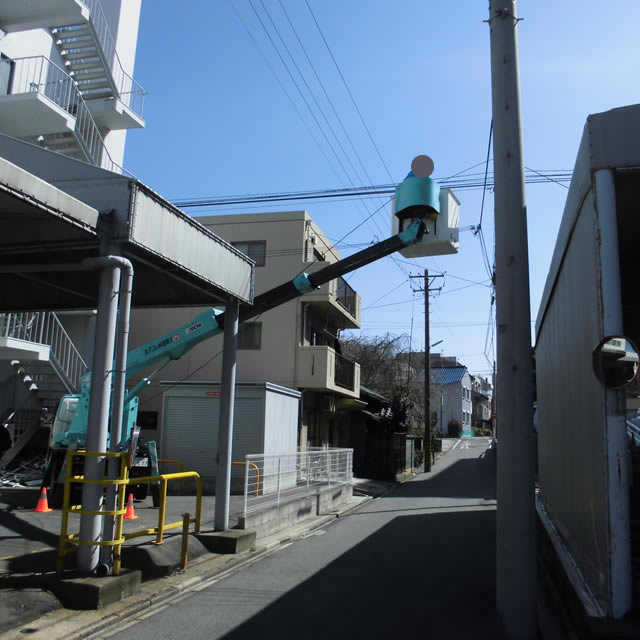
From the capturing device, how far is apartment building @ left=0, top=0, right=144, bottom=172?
50.5 ft

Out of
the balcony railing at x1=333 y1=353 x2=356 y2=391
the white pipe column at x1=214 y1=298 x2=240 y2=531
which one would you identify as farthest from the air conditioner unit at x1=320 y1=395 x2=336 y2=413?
the white pipe column at x1=214 y1=298 x2=240 y2=531

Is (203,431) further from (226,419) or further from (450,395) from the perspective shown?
(450,395)

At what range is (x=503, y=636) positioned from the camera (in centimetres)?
484

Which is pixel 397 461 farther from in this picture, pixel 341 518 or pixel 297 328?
pixel 341 518

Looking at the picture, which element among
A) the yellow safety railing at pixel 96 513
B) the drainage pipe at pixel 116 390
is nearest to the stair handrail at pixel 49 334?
the drainage pipe at pixel 116 390

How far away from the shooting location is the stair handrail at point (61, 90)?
636 inches

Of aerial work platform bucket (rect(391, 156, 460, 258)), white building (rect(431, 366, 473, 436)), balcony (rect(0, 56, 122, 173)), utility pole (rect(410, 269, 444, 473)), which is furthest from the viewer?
white building (rect(431, 366, 473, 436))

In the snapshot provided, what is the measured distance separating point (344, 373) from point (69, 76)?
1471 cm

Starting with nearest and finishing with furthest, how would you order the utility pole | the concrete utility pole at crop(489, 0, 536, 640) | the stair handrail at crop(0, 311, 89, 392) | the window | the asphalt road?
the concrete utility pole at crop(489, 0, 536, 640), the asphalt road, the stair handrail at crop(0, 311, 89, 392), the window, the utility pole

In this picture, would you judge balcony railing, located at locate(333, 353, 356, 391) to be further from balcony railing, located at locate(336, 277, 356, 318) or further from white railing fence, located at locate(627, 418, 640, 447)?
white railing fence, located at locate(627, 418, 640, 447)

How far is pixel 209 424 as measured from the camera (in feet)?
57.7

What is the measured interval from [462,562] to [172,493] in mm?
9368

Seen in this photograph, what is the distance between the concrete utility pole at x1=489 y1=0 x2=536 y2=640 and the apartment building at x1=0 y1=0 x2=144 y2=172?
12533 millimetres

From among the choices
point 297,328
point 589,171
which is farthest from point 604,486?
point 297,328
